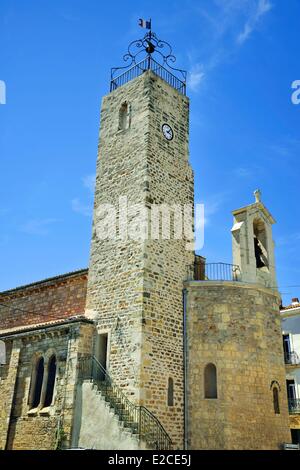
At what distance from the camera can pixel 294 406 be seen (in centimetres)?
2228

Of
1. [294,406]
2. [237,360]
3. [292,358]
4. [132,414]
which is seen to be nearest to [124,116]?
[237,360]

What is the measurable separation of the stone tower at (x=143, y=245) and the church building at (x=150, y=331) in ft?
0.17

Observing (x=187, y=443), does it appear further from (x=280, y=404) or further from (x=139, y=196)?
(x=139, y=196)

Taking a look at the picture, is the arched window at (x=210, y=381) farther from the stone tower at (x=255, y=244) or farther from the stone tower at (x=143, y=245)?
the stone tower at (x=255, y=244)

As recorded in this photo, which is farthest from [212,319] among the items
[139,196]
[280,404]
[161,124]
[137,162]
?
[161,124]

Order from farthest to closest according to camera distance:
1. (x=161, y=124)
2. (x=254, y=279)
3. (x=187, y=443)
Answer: (x=161, y=124) → (x=254, y=279) → (x=187, y=443)

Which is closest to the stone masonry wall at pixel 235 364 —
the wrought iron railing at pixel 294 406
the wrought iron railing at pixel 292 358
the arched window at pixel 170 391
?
the arched window at pixel 170 391

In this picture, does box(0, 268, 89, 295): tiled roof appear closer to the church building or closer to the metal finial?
the church building

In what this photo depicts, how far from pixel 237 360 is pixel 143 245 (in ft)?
15.4

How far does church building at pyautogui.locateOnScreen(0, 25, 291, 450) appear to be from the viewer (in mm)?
13852

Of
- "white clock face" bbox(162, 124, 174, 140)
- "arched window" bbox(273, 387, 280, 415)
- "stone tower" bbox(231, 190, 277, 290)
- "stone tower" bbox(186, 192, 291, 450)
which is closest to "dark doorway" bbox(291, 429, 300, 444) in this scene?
"stone tower" bbox(186, 192, 291, 450)

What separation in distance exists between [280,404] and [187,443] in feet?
11.0

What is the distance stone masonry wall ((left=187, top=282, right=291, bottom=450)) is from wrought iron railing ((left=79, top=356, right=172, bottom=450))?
133 centimetres

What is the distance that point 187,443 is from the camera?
1408 cm
